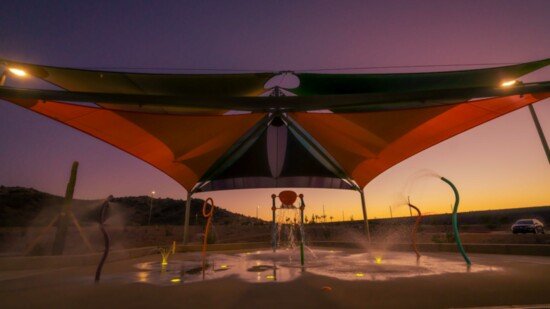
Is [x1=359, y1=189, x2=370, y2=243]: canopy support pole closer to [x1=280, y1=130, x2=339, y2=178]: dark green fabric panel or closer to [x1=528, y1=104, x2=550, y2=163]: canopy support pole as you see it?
[x1=280, y1=130, x2=339, y2=178]: dark green fabric panel

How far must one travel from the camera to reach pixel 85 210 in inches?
2581

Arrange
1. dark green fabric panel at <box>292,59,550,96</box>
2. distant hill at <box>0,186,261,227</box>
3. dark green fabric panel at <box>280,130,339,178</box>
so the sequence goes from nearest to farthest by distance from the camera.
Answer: dark green fabric panel at <box>292,59,550,96</box>, dark green fabric panel at <box>280,130,339,178</box>, distant hill at <box>0,186,261,227</box>

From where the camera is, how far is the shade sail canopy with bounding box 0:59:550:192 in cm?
385

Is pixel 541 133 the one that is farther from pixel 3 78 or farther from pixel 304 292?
pixel 3 78

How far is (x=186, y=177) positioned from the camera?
1166 cm

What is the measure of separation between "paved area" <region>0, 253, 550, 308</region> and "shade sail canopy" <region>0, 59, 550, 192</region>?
2614 millimetres

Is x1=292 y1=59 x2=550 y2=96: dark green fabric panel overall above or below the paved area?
above

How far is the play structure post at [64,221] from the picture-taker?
8.25m

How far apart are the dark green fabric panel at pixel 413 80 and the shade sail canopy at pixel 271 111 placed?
0.02m

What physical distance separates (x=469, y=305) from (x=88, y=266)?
8.23 metres

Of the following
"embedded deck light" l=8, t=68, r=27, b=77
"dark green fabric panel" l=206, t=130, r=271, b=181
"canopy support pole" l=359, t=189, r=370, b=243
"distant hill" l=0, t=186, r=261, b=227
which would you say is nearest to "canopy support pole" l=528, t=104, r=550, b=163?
"canopy support pole" l=359, t=189, r=370, b=243

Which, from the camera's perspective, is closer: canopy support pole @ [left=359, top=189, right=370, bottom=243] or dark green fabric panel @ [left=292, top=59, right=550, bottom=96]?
dark green fabric panel @ [left=292, top=59, right=550, bottom=96]

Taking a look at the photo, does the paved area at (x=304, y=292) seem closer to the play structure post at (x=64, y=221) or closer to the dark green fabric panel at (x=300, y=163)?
the play structure post at (x=64, y=221)

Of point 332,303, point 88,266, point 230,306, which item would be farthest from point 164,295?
point 88,266
